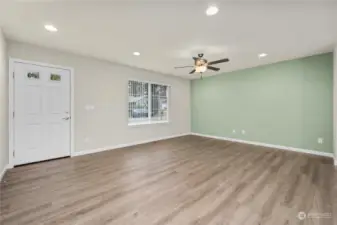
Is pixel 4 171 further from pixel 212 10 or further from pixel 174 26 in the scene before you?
pixel 212 10

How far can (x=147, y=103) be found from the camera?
261 inches

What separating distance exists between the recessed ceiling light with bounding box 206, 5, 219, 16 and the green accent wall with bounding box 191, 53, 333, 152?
385cm

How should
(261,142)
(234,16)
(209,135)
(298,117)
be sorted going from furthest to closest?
(209,135), (261,142), (298,117), (234,16)

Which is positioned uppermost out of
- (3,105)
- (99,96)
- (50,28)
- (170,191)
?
(50,28)

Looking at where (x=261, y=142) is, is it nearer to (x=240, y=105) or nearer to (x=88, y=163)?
(x=240, y=105)

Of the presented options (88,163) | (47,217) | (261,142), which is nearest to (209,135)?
(261,142)

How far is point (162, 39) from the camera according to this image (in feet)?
11.9

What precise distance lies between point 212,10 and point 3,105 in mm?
3838

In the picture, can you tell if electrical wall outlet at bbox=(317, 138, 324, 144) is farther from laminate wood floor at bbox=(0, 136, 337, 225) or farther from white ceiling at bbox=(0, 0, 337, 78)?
white ceiling at bbox=(0, 0, 337, 78)

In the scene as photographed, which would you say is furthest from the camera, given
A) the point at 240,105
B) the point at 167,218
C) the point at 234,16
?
the point at 240,105

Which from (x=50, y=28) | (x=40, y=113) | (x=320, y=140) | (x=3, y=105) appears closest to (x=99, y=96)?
(x=40, y=113)

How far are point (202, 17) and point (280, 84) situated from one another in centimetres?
395

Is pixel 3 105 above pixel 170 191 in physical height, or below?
above

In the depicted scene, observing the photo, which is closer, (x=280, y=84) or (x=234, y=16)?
(x=234, y=16)
